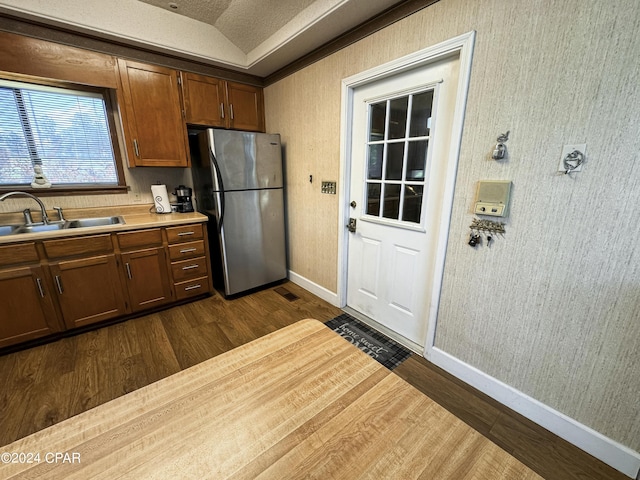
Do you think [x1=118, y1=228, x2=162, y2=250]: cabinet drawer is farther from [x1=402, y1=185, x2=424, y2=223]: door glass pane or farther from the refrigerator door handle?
[x1=402, y1=185, x2=424, y2=223]: door glass pane

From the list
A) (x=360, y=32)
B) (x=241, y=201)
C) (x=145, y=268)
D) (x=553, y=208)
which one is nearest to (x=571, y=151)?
(x=553, y=208)

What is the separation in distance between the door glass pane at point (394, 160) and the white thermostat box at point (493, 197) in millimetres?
608

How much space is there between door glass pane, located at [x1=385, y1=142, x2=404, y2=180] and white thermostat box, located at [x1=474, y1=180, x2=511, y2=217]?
2.00 ft

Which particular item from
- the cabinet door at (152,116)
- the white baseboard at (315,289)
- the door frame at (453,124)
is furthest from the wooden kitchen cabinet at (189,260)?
the door frame at (453,124)

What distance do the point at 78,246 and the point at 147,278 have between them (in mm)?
551

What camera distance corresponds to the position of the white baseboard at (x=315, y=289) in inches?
104

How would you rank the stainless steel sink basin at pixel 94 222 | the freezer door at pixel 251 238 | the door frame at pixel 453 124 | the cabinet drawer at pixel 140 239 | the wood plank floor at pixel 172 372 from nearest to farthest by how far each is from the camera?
the wood plank floor at pixel 172 372
the door frame at pixel 453 124
the cabinet drawer at pixel 140 239
the stainless steel sink basin at pixel 94 222
the freezer door at pixel 251 238

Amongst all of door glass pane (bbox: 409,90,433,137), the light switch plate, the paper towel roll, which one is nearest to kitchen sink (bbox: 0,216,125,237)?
the paper towel roll

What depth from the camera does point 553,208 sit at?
1231mm

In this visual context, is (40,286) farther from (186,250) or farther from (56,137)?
(56,137)

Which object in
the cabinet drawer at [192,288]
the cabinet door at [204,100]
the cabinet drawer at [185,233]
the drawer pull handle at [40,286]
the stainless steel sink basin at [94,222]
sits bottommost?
the cabinet drawer at [192,288]

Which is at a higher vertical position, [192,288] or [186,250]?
[186,250]

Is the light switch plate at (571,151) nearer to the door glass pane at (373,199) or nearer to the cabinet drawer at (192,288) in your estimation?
the door glass pane at (373,199)

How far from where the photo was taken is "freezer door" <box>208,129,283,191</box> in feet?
7.84
